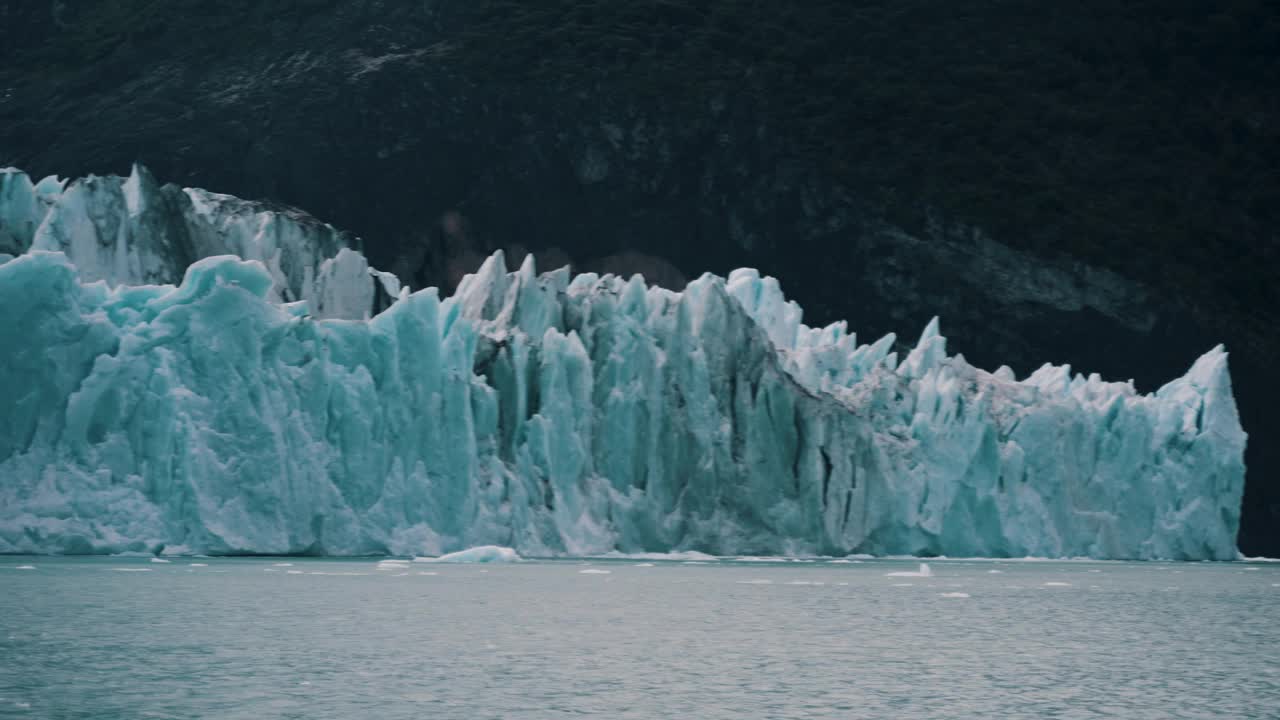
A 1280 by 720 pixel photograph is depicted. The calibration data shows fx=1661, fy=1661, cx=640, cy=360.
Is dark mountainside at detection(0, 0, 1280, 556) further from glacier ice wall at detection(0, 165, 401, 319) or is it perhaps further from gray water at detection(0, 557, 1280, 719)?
gray water at detection(0, 557, 1280, 719)

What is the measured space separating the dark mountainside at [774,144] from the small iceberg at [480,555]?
28577 millimetres

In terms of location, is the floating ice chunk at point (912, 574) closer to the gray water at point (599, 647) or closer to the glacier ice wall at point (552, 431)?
the glacier ice wall at point (552, 431)

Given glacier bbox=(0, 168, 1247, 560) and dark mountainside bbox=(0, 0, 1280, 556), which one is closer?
glacier bbox=(0, 168, 1247, 560)

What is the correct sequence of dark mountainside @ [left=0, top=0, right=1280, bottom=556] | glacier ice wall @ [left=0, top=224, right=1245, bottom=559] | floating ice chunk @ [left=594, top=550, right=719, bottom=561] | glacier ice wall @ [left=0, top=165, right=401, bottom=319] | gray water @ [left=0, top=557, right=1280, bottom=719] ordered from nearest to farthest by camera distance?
gray water @ [left=0, top=557, right=1280, bottom=719] < glacier ice wall @ [left=0, top=224, right=1245, bottom=559] < glacier ice wall @ [left=0, top=165, right=401, bottom=319] < floating ice chunk @ [left=594, top=550, right=719, bottom=561] < dark mountainside @ [left=0, top=0, right=1280, bottom=556]

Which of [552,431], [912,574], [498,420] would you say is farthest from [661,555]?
[912,574]

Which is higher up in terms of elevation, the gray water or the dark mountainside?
the dark mountainside

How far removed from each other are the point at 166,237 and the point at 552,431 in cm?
860

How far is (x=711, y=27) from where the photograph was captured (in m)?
61.9

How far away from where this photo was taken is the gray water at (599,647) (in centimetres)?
1167

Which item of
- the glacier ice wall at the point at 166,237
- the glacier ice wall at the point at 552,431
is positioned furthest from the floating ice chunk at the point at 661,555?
the glacier ice wall at the point at 166,237

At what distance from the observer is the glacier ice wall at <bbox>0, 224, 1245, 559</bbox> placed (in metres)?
24.5

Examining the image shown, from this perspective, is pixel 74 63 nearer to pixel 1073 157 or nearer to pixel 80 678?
pixel 1073 157

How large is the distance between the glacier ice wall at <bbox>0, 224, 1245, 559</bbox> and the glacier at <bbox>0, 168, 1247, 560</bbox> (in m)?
0.05

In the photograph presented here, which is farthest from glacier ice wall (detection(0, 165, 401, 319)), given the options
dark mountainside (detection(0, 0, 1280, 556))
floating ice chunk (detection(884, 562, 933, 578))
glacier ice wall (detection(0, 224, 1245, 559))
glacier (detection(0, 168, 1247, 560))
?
dark mountainside (detection(0, 0, 1280, 556))
